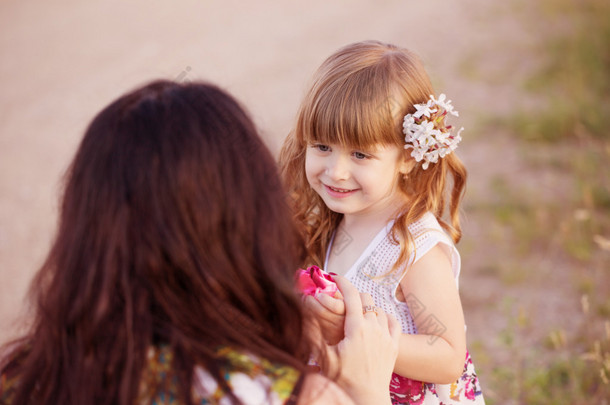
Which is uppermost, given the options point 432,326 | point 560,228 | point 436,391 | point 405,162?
point 405,162

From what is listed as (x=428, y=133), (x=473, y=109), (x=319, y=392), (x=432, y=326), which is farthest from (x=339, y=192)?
(x=473, y=109)

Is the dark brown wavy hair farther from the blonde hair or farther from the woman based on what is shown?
the blonde hair

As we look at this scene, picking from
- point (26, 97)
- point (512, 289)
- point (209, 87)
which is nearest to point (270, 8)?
point (26, 97)

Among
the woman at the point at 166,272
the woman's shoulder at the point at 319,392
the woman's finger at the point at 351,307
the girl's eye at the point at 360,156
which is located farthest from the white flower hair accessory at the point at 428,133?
the woman's shoulder at the point at 319,392

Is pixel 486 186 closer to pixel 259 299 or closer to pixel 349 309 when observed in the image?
pixel 349 309

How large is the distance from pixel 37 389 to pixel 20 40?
867 cm

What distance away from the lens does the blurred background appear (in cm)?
383

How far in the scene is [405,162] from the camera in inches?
86.1

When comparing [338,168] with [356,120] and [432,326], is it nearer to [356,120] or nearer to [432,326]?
[356,120]

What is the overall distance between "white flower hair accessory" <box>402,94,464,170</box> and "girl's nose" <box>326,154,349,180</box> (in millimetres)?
218

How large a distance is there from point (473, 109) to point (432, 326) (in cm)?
590

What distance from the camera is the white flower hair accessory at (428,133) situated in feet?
6.70

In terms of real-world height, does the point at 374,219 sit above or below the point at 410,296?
above

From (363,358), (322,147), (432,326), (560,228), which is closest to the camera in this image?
(363,358)
